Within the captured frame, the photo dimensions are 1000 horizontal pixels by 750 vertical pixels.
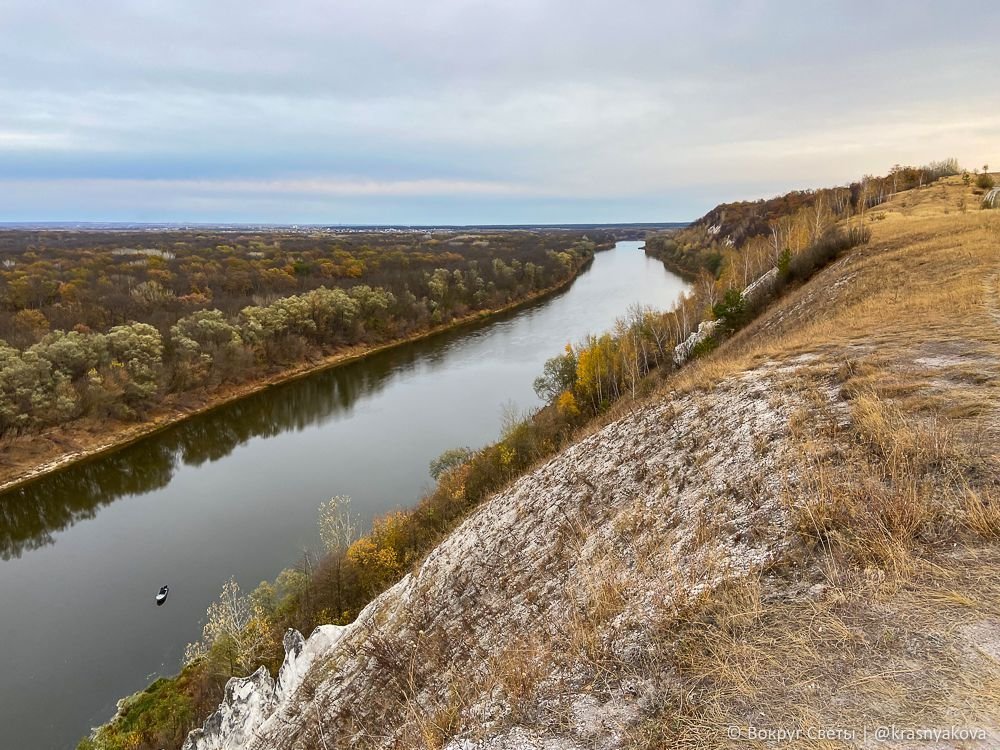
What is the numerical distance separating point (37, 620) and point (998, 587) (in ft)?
78.1

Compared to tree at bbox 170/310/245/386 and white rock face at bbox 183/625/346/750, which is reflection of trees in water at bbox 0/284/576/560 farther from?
white rock face at bbox 183/625/346/750

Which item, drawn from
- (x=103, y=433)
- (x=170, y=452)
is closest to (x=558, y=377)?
(x=170, y=452)

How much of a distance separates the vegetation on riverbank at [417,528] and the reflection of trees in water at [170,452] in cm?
1350

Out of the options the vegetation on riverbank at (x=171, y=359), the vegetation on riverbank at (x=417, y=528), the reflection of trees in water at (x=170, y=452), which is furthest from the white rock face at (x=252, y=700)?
the vegetation on riverbank at (x=171, y=359)

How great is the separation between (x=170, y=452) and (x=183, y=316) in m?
16.5

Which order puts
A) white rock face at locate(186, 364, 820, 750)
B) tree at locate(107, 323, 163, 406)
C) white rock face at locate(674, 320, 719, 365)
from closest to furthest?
white rock face at locate(186, 364, 820, 750) → white rock face at locate(674, 320, 719, 365) → tree at locate(107, 323, 163, 406)

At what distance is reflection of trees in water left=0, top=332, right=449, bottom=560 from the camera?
23484 mm

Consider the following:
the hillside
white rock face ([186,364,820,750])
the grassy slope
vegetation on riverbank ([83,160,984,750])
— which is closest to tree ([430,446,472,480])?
vegetation on riverbank ([83,160,984,750])

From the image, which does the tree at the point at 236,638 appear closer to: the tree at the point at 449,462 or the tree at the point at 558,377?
the tree at the point at 449,462

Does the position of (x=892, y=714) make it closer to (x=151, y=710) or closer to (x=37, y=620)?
(x=151, y=710)

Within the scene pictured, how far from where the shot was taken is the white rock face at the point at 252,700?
8.83 metres

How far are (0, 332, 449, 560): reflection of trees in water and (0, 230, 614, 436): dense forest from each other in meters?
3.31

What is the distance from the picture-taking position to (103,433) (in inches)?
1191

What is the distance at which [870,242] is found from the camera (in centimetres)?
1997
